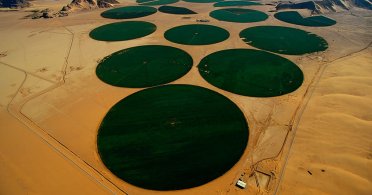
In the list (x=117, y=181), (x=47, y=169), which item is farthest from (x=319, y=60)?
(x=47, y=169)

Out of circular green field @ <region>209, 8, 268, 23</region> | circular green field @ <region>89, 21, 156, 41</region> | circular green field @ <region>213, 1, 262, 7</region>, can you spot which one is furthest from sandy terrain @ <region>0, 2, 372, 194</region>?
circular green field @ <region>213, 1, 262, 7</region>

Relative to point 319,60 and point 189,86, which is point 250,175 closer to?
point 189,86

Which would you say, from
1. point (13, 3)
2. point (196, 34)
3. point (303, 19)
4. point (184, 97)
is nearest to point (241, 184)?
point (184, 97)

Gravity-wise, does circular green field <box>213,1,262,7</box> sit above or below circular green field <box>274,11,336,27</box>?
above

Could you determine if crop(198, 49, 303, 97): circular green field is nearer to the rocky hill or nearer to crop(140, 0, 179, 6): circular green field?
crop(140, 0, 179, 6): circular green field

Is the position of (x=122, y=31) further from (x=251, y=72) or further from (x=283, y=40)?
(x=283, y=40)

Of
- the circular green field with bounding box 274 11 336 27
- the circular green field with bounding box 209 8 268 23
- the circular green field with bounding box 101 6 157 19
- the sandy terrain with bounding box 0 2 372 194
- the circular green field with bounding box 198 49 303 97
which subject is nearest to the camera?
the sandy terrain with bounding box 0 2 372 194
